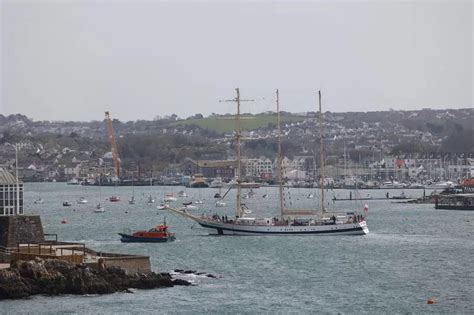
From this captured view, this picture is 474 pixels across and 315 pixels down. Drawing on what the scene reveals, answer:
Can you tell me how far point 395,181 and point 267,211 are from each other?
86.8 metres

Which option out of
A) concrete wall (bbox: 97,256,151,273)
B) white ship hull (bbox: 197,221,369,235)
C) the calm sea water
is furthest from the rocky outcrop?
white ship hull (bbox: 197,221,369,235)

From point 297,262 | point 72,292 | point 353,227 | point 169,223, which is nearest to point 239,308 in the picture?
point 72,292

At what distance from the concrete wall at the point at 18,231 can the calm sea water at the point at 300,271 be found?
534 centimetres

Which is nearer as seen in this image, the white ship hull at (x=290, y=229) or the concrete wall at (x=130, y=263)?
the concrete wall at (x=130, y=263)

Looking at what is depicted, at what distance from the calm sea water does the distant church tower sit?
634 cm

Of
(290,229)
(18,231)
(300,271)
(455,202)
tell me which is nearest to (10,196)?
(18,231)

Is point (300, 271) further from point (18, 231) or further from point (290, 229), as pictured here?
point (290, 229)

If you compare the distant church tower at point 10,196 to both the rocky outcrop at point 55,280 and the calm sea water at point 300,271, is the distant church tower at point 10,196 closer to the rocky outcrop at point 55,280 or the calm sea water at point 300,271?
the calm sea water at point 300,271

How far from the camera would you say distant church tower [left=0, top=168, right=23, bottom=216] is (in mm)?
48969

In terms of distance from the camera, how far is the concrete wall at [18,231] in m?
47.6

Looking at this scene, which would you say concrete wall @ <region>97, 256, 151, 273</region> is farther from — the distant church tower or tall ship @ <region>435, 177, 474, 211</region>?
tall ship @ <region>435, 177, 474, 211</region>

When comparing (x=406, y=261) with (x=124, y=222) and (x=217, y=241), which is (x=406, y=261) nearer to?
(x=217, y=241)

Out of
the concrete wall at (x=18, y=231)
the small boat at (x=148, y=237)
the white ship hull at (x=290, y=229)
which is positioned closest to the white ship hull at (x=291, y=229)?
the white ship hull at (x=290, y=229)

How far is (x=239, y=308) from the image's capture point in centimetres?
4012
